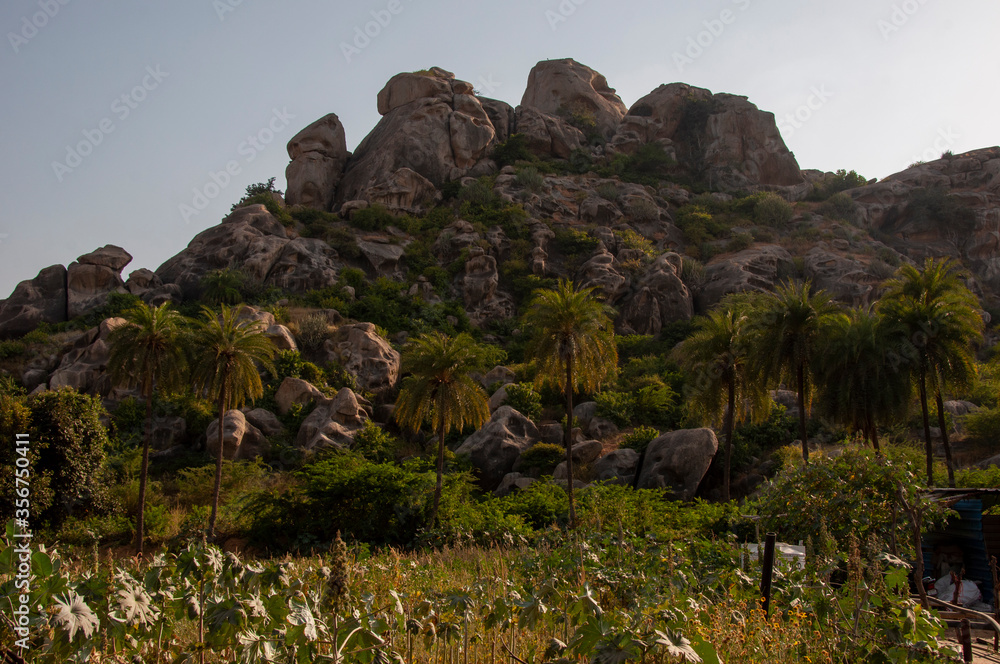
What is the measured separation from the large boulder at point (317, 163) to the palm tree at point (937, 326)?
43670mm

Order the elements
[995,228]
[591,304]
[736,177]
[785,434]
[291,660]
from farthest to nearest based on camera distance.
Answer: [736,177]
[995,228]
[785,434]
[591,304]
[291,660]

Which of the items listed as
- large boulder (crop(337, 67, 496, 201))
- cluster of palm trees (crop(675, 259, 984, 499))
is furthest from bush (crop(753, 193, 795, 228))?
cluster of palm trees (crop(675, 259, 984, 499))

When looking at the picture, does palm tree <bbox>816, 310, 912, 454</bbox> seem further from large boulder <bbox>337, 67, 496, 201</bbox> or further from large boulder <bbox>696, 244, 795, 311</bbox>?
large boulder <bbox>337, 67, 496, 201</bbox>

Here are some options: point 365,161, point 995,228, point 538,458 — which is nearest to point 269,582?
point 538,458

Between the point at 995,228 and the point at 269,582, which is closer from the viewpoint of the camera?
the point at 269,582

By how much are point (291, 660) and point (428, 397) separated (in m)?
18.9

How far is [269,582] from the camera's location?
147 inches

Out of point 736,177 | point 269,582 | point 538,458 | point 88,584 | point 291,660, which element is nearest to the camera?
point 291,660

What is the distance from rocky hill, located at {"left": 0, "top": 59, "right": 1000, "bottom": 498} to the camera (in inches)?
1518

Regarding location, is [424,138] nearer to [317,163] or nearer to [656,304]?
[317,163]

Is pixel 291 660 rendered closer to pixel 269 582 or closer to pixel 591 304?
pixel 269 582

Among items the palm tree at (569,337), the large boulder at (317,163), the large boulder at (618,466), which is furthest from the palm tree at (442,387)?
the large boulder at (317,163)

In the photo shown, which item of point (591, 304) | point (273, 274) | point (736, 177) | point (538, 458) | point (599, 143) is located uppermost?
point (599, 143)

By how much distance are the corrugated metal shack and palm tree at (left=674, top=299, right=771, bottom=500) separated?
912 centimetres
